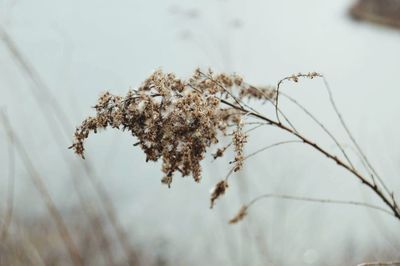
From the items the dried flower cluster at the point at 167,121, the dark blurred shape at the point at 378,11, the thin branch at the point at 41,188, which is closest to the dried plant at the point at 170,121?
the dried flower cluster at the point at 167,121

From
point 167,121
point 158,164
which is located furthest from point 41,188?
point 158,164

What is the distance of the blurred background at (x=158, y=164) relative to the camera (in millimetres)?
2652

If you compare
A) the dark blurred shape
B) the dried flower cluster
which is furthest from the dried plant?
the dark blurred shape

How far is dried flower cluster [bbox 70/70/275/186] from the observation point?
32.4 inches

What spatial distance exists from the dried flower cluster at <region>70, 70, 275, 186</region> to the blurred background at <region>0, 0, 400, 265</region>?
3.17 ft

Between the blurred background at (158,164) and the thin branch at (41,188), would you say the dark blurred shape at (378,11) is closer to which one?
the blurred background at (158,164)

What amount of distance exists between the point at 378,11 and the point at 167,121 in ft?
40.6

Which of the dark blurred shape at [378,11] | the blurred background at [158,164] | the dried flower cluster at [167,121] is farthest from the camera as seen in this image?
the dark blurred shape at [378,11]

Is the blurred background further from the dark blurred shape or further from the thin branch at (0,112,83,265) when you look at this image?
the dark blurred shape

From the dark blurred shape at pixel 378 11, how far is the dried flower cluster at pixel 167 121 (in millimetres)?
10676

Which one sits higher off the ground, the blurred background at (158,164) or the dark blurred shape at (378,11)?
the dark blurred shape at (378,11)

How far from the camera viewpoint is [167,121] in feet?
2.72

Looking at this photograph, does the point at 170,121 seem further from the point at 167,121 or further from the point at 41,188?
the point at 41,188

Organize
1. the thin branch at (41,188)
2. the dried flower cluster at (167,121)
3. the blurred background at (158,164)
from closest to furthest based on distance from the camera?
the dried flower cluster at (167,121)
the thin branch at (41,188)
the blurred background at (158,164)
